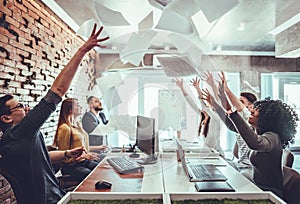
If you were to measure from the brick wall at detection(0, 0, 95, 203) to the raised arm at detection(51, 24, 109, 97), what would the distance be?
0.30 ft

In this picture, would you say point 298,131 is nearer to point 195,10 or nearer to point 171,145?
point 171,145

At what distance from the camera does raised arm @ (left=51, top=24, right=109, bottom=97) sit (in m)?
1.41

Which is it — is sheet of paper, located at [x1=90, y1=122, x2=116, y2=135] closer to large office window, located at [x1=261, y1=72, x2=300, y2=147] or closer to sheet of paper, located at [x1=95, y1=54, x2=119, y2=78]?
sheet of paper, located at [x1=95, y1=54, x2=119, y2=78]

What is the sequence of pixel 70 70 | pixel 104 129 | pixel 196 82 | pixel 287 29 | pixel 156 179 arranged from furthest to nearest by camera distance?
pixel 287 29 < pixel 104 129 < pixel 196 82 < pixel 156 179 < pixel 70 70

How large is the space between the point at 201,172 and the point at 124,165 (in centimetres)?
51

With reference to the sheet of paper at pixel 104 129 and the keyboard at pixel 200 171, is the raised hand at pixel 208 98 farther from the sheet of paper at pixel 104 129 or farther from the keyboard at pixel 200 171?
the sheet of paper at pixel 104 129

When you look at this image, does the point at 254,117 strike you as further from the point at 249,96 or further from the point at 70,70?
the point at 70,70

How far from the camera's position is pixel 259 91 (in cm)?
241

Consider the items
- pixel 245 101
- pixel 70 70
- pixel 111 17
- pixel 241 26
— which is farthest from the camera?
pixel 241 26

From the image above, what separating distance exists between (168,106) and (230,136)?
855 millimetres

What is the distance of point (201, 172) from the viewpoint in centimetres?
165

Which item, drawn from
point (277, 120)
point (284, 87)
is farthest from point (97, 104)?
point (284, 87)

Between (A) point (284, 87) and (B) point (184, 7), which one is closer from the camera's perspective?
(B) point (184, 7)

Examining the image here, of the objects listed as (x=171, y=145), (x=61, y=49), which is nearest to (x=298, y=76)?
(x=171, y=145)
